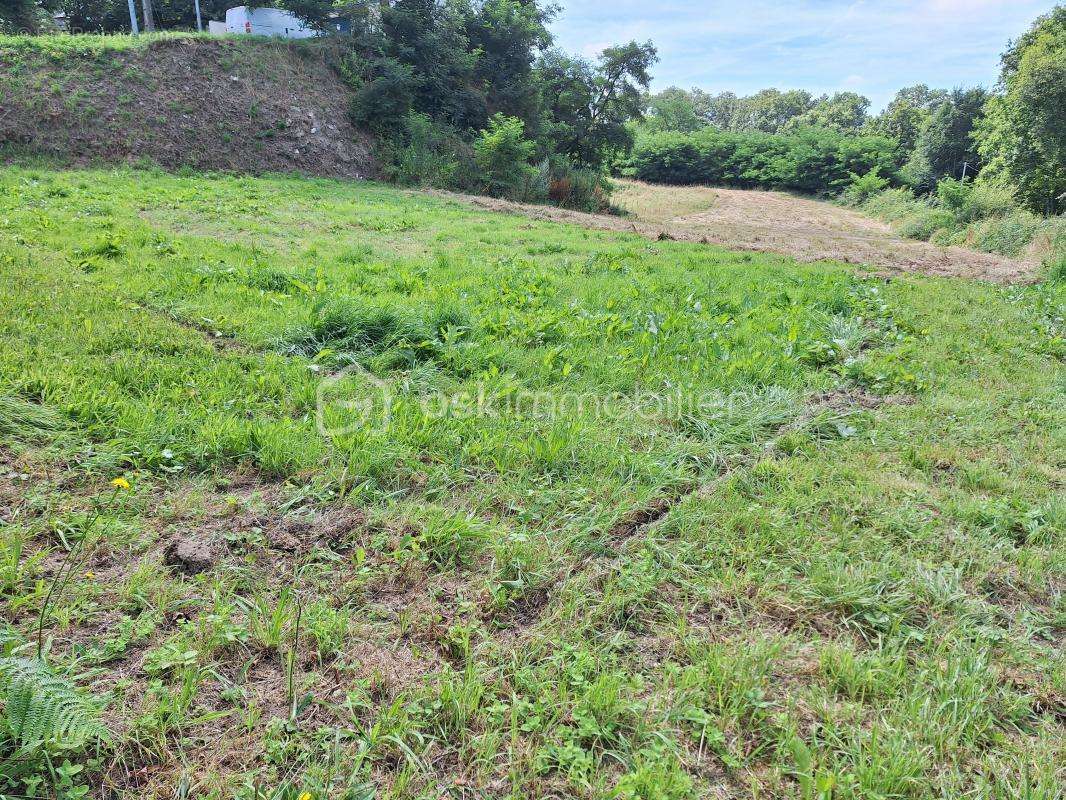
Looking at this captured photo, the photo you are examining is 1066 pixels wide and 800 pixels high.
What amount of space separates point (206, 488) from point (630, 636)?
82.7 inches

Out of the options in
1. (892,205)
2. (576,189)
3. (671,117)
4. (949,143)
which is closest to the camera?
(576,189)

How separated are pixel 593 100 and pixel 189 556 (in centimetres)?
2862

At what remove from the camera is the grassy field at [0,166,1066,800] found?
185cm

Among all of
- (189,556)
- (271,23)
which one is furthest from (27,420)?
(271,23)

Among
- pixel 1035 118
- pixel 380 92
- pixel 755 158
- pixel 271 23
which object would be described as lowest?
pixel 1035 118

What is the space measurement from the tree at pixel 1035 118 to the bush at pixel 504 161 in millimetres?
15132

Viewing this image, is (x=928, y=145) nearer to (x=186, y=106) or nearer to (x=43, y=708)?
(x=186, y=106)

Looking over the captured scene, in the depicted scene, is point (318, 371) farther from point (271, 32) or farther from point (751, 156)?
point (751, 156)

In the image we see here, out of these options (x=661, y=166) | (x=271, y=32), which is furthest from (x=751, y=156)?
(x=271, y=32)

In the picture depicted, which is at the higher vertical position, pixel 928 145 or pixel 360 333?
pixel 928 145

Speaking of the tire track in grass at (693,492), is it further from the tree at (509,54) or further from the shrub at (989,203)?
the tree at (509,54)

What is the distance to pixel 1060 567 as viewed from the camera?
2928 millimetres

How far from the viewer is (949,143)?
35.7m

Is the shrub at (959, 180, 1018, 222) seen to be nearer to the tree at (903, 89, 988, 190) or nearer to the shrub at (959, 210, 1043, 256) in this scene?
the shrub at (959, 210, 1043, 256)
